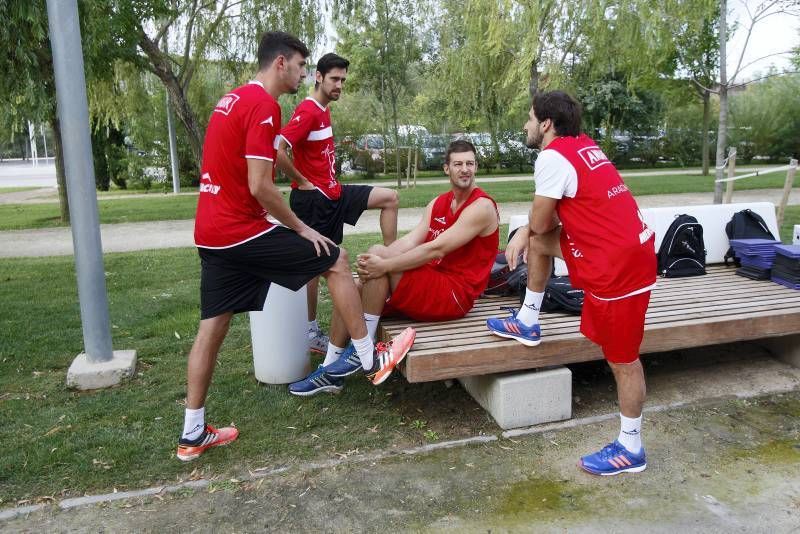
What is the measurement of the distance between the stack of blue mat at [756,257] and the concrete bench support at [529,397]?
2.33 metres

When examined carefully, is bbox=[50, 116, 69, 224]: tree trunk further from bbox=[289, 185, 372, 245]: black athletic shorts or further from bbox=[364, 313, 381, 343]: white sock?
bbox=[364, 313, 381, 343]: white sock

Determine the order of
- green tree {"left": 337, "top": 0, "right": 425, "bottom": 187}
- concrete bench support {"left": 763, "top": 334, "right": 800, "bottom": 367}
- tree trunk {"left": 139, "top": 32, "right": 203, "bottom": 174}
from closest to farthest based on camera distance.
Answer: concrete bench support {"left": 763, "top": 334, "right": 800, "bottom": 367}, tree trunk {"left": 139, "top": 32, "right": 203, "bottom": 174}, green tree {"left": 337, "top": 0, "right": 425, "bottom": 187}

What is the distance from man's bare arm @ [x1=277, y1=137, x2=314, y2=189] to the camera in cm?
419

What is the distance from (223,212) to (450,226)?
1.47m

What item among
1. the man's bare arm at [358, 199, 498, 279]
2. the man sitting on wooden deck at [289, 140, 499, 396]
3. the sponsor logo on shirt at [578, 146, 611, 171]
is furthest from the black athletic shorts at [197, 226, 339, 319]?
the sponsor logo on shirt at [578, 146, 611, 171]

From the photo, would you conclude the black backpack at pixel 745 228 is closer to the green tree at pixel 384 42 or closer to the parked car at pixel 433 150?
the green tree at pixel 384 42

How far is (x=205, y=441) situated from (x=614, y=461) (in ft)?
6.59

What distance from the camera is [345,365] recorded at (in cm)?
407

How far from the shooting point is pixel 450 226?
4176mm

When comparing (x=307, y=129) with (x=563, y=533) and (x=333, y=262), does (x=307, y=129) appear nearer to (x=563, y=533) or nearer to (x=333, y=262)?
(x=333, y=262)

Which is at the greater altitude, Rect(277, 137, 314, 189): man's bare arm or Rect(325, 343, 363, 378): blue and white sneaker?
Rect(277, 137, 314, 189): man's bare arm

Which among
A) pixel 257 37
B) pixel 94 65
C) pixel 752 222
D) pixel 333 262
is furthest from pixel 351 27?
pixel 333 262

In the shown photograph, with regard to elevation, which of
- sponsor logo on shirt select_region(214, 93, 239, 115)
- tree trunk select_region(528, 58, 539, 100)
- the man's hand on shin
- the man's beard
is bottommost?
the man's hand on shin

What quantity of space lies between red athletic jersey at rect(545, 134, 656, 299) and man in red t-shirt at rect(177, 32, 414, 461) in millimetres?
1052
